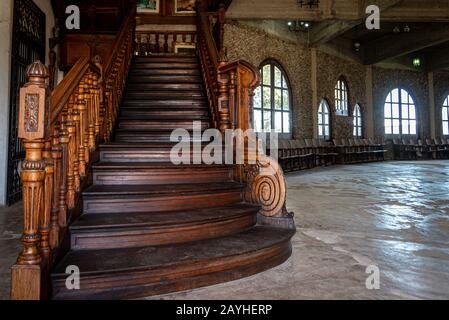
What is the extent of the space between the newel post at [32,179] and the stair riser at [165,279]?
157 millimetres

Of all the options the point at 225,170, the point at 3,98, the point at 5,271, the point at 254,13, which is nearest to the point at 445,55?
the point at 254,13

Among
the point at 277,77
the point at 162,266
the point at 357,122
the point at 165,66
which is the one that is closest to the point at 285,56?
the point at 277,77

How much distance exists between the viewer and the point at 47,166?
173 cm

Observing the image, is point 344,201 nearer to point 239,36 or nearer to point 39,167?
point 39,167

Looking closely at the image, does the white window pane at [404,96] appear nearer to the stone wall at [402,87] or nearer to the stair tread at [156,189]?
the stone wall at [402,87]

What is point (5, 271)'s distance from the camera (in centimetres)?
196

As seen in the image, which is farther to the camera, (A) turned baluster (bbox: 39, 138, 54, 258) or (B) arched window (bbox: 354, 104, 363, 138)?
(B) arched window (bbox: 354, 104, 363, 138)

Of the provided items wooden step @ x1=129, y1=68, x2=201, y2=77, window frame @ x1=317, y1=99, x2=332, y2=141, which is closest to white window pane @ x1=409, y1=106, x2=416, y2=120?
window frame @ x1=317, y1=99, x2=332, y2=141

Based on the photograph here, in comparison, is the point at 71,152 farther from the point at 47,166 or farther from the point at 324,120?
the point at 324,120

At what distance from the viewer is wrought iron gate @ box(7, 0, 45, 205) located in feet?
15.0

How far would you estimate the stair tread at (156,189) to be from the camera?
7.89 ft

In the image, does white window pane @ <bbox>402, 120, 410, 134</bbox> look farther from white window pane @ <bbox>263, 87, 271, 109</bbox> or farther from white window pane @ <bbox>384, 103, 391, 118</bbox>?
white window pane @ <bbox>263, 87, 271, 109</bbox>

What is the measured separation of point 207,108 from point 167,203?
7.95 ft

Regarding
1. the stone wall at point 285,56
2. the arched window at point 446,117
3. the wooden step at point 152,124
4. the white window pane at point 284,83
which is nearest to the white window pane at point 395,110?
the arched window at point 446,117
